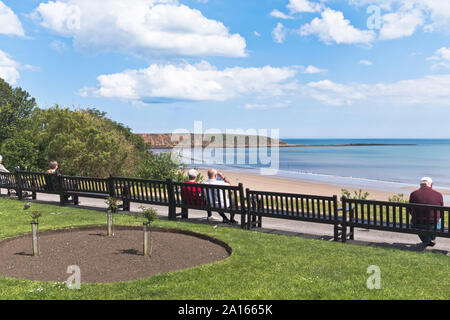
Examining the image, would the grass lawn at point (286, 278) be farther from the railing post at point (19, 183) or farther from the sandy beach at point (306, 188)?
the sandy beach at point (306, 188)

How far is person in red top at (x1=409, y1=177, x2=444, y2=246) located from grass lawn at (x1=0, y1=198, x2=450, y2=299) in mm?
624

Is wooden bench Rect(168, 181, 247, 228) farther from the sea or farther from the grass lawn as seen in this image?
the sea

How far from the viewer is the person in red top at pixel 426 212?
23.6ft

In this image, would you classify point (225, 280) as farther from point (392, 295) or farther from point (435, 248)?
point (435, 248)

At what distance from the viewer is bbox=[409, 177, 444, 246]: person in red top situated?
7207 mm

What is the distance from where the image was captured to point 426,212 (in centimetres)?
721

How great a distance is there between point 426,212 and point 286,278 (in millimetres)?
3353

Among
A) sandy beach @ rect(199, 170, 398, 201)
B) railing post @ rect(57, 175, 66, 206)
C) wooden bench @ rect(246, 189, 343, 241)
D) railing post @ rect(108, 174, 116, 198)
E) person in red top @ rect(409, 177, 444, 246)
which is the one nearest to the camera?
person in red top @ rect(409, 177, 444, 246)

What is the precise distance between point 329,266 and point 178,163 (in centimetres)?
1387

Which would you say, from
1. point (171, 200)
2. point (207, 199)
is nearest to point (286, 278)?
point (207, 199)

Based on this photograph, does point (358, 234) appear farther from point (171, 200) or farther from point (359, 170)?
point (359, 170)

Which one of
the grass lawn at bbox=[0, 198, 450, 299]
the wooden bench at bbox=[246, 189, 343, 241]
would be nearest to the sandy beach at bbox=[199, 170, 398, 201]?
the wooden bench at bbox=[246, 189, 343, 241]
